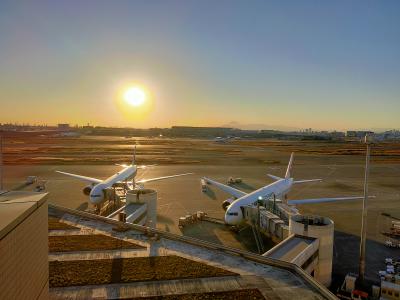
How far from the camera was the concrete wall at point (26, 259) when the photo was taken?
9547 mm

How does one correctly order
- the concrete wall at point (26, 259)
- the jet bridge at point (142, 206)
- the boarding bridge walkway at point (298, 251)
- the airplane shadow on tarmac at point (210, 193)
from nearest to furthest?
1. the concrete wall at point (26, 259)
2. the boarding bridge walkway at point (298, 251)
3. the jet bridge at point (142, 206)
4. the airplane shadow on tarmac at point (210, 193)

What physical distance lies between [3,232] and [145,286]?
9.97 m

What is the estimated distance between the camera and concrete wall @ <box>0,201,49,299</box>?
31.3ft

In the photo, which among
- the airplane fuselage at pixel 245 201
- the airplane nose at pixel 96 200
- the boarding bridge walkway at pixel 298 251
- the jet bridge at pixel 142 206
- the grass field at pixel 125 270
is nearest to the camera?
the grass field at pixel 125 270

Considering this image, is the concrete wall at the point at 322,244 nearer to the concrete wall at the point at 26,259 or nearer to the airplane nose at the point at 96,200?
the concrete wall at the point at 26,259

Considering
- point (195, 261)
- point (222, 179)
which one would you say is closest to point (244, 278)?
point (195, 261)

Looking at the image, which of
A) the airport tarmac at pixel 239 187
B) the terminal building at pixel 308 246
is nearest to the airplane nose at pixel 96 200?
the airport tarmac at pixel 239 187

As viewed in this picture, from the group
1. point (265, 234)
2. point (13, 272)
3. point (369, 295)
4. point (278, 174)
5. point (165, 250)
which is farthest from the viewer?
point (278, 174)

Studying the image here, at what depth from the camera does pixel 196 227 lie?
4400 cm

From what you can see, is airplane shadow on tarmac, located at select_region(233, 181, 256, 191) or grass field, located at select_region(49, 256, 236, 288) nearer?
grass field, located at select_region(49, 256, 236, 288)

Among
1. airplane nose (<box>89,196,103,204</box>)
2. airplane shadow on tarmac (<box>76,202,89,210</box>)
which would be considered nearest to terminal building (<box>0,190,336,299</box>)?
airplane nose (<box>89,196,103,204</box>)

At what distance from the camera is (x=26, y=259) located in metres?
11.0

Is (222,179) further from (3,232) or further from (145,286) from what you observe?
(3,232)

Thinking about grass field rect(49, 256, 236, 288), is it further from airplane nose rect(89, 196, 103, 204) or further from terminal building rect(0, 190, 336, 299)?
airplane nose rect(89, 196, 103, 204)
